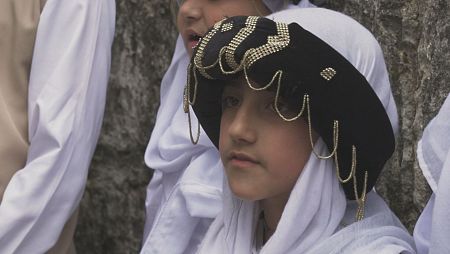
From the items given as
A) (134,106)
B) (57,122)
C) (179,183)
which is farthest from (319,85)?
(134,106)

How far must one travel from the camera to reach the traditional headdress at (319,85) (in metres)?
2.90

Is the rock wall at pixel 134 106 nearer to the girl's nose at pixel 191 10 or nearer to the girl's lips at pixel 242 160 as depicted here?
the girl's nose at pixel 191 10

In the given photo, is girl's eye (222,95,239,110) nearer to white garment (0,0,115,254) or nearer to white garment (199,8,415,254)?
white garment (199,8,415,254)

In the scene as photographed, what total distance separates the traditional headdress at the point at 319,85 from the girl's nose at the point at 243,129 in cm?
9

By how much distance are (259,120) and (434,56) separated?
108 cm

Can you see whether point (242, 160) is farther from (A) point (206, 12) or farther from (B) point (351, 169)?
(A) point (206, 12)

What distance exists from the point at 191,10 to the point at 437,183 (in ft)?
4.54

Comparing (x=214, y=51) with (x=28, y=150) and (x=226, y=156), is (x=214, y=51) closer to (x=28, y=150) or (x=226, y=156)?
(x=226, y=156)

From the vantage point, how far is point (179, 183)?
3811mm

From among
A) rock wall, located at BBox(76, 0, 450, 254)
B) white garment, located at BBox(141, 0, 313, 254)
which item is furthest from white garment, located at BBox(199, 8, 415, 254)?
rock wall, located at BBox(76, 0, 450, 254)

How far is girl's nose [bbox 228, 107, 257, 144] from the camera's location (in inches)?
117

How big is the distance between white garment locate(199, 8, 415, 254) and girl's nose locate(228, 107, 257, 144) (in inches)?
6.5

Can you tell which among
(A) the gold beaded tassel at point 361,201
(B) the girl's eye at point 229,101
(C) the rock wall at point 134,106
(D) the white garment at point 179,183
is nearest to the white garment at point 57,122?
(D) the white garment at point 179,183

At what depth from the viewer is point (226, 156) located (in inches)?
120
